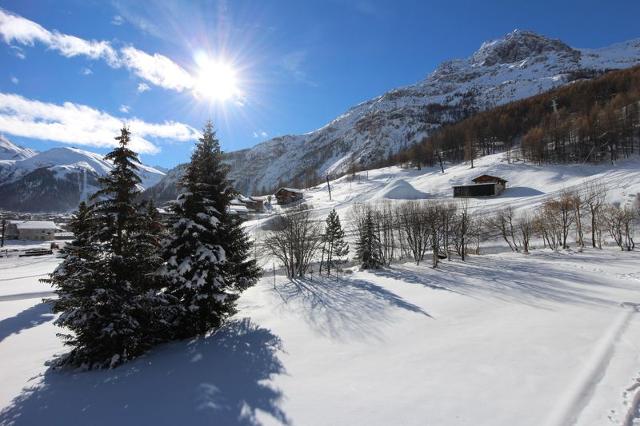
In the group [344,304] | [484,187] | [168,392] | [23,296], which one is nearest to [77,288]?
[168,392]

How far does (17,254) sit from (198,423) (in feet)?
255

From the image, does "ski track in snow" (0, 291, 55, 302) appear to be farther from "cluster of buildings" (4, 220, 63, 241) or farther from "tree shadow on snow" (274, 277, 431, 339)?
"cluster of buildings" (4, 220, 63, 241)

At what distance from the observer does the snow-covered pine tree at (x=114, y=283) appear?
39.4ft

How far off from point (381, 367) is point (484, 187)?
6372 cm

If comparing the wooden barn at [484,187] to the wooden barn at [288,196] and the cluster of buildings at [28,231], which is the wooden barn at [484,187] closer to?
the wooden barn at [288,196]

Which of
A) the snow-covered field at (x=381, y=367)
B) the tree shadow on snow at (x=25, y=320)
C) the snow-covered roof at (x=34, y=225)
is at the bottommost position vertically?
the tree shadow on snow at (x=25, y=320)

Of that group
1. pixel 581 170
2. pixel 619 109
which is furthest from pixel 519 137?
pixel 581 170

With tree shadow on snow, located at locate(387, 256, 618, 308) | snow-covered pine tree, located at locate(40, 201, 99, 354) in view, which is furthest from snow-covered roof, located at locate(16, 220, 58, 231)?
tree shadow on snow, located at locate(387, 256, 618, 308)

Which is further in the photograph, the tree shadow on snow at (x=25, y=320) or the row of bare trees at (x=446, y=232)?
the row of bare trees at (x=446, y=232)

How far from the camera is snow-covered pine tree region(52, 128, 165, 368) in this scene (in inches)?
472

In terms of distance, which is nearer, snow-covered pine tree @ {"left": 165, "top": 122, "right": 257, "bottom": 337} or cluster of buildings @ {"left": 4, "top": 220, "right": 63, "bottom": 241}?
snow-covered pine tree @ {"left": 165, "top": 122, "right": 257, "bottom": 337}

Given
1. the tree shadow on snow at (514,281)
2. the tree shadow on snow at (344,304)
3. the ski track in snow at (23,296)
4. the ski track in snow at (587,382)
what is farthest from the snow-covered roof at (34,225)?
the ski track in snow at (587,382)

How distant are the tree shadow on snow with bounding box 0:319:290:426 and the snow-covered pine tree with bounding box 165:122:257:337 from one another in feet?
6.24

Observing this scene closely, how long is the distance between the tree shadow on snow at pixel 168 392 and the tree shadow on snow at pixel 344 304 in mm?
3463
